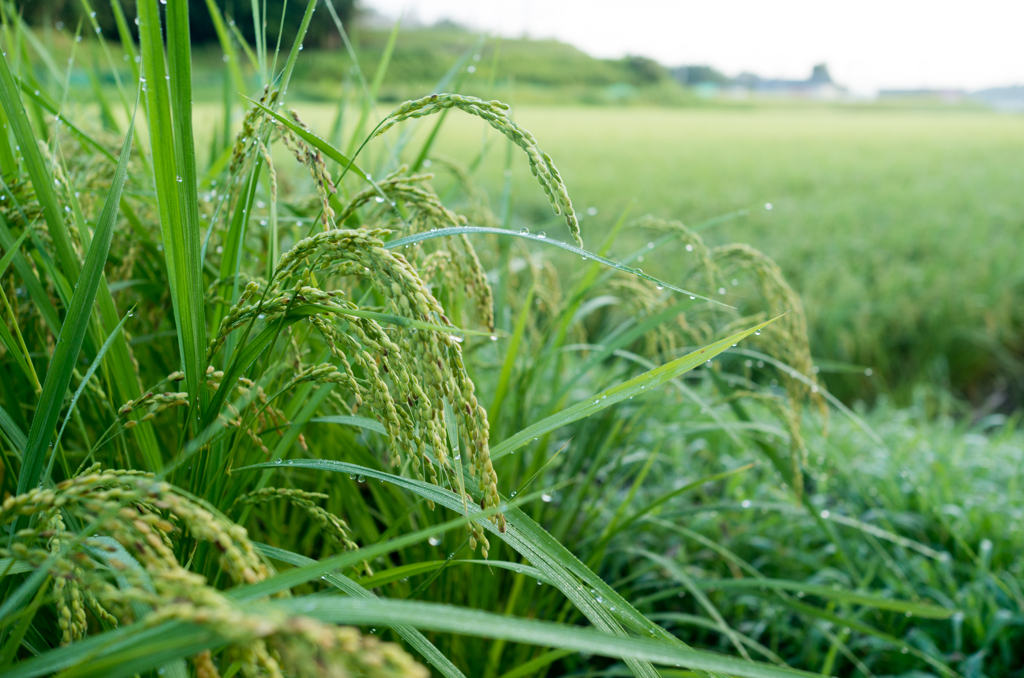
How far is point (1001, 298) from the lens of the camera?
3637mm

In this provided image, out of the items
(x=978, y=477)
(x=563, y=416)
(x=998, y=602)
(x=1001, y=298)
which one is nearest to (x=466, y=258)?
(x=563, y=416)

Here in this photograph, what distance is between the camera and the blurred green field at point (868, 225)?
3.55 m

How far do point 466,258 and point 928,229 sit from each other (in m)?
5.24

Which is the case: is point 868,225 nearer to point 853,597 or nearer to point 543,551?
point 853,597

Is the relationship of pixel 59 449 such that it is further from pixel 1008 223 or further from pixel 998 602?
pixel 1008 223

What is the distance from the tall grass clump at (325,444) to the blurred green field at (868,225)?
0.47m

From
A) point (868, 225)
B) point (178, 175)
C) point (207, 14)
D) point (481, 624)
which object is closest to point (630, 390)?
point (481, 624)

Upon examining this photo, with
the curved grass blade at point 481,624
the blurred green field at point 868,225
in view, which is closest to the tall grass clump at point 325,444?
the curved grass blade at point 481,624

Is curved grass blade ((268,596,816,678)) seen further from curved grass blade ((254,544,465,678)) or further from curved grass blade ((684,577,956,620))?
curved grass blade ((684,577,956,620))

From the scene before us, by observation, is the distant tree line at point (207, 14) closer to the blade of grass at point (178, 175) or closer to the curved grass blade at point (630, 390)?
the blade of grass at point (178, 175)

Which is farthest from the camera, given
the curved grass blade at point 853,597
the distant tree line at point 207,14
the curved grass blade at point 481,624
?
the distant tree line at point 207,14

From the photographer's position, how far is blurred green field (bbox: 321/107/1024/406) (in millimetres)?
3551

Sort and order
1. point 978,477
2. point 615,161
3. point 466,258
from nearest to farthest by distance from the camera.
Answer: point 466,258
point 978,477
point 615,161

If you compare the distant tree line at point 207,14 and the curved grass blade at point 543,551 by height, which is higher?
the distant tree line at point 207,14
